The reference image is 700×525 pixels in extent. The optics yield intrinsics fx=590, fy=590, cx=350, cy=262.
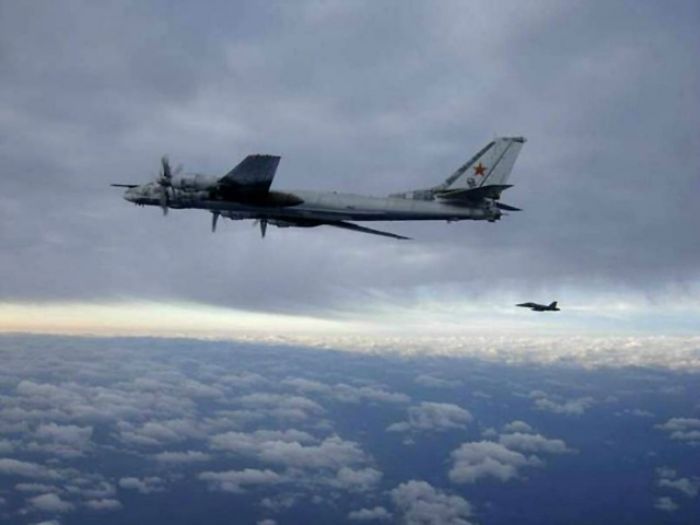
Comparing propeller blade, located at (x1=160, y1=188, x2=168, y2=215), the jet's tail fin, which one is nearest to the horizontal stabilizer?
the jet's tail fin

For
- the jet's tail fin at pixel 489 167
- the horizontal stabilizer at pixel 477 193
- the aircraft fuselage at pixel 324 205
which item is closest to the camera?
the horizontal stabilizer at pixel 477 193

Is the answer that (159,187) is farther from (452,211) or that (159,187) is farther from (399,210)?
(452,211)

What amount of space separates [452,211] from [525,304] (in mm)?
23390

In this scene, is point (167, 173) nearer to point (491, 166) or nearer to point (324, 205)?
point (324, 205)

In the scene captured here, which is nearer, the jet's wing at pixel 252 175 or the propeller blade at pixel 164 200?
the jet's wing at pixel 252 175

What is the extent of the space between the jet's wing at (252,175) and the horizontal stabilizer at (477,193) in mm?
15793

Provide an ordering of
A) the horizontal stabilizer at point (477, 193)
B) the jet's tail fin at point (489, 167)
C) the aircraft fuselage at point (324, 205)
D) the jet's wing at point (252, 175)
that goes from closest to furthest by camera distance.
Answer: the jet's wing at point (252, 175)
the horizontal stabilizer at point (477, 193)
the aircraft fuselage at point (324, 205)
the jet's tail fin at point (489, 167)

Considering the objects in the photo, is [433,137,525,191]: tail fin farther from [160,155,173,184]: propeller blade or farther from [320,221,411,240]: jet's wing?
[160,155,173,184]: propeller blade

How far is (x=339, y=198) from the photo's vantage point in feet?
172

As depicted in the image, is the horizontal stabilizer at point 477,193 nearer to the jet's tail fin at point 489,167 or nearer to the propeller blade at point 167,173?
the jet's tail fin at point 489,167

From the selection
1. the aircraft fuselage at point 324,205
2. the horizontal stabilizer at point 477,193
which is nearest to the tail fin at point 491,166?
the horizontal stabilizer at point 477,193

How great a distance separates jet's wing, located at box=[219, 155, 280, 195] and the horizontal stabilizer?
622 inches

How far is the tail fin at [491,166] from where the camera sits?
5453cm

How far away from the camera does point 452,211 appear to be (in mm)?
51719
